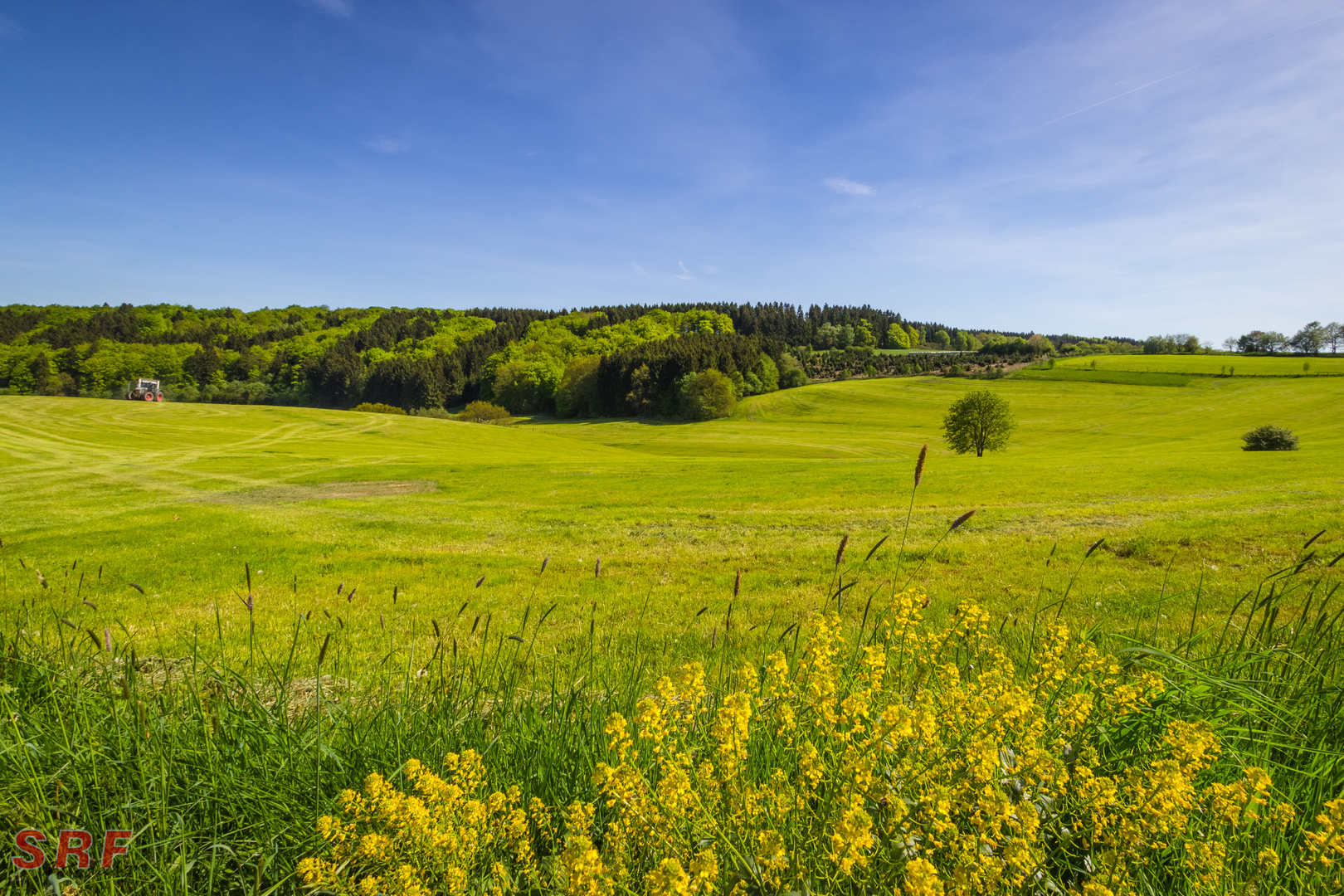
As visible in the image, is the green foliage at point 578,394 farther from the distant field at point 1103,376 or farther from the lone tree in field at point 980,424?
the distant field at point 1103,376

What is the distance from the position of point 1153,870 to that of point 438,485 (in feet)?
109

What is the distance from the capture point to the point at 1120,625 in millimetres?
8406

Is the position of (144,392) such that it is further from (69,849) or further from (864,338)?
(864,338)

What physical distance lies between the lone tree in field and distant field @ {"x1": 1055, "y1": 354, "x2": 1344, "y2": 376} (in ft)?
258

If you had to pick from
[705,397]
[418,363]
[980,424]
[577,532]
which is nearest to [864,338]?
[705,397]

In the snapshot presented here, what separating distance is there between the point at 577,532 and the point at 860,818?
17.6 metres

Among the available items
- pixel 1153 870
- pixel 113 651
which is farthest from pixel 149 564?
pixel 1153 870

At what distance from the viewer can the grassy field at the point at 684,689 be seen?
7.25ft

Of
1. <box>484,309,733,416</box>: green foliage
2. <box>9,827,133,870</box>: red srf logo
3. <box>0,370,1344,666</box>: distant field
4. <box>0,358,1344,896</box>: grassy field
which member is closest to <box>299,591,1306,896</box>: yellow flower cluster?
<box>0,358,1344,896</box>: grassy field

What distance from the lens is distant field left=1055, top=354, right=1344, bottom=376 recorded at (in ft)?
327

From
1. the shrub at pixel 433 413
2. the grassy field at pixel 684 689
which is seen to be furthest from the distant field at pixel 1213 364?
the shrub at pixel 433 413

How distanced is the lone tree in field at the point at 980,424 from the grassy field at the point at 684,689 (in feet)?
90.8

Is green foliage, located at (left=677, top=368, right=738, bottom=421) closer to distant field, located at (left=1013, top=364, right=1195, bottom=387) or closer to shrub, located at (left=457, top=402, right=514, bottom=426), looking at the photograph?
shrub, located at (left=457, top=402, right=514, bottom=426)

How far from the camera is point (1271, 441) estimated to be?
4300 centimetres
